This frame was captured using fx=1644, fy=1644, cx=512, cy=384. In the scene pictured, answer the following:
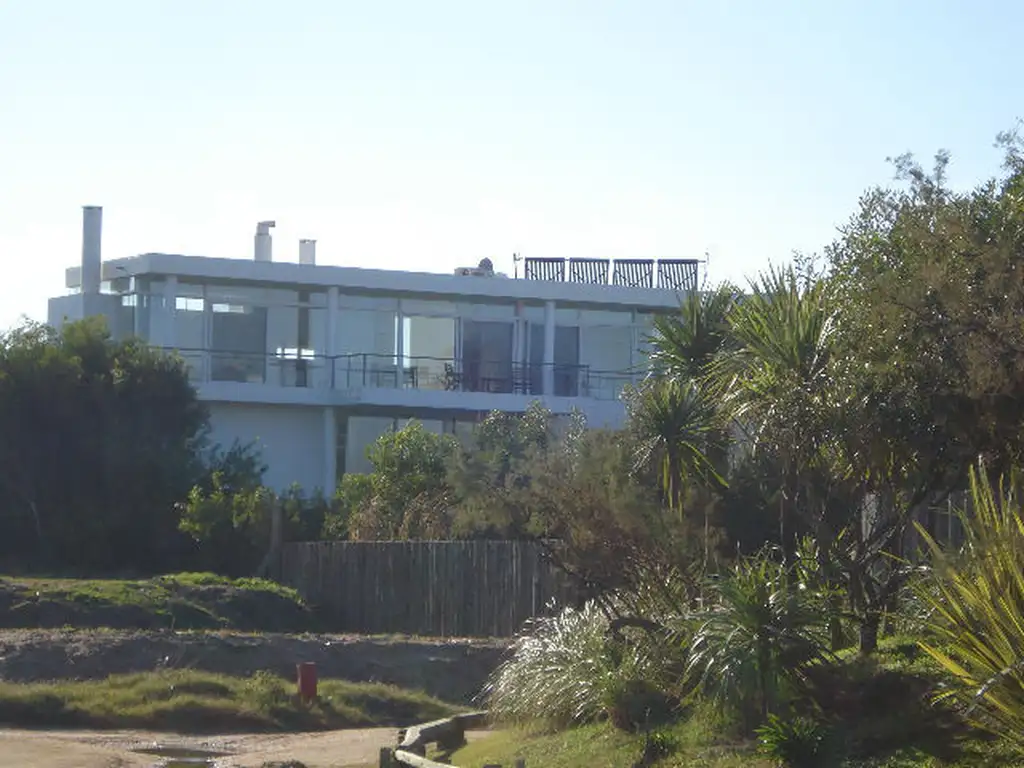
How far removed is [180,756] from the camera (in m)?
20.0

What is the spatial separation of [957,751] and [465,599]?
15925 mm

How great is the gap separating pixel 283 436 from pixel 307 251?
287 inches

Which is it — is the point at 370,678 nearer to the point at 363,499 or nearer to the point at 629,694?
the point at 363,499

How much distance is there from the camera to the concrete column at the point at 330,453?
1683 inches

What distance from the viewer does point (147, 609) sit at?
95.8 feet

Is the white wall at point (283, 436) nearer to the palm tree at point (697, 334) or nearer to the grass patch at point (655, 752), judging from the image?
the palm tree at point (697, 334)

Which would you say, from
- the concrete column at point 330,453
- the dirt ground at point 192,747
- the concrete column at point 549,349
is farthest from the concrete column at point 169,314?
the dirt ground at point 192,747

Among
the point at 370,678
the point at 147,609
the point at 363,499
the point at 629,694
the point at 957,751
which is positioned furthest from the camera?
the point at 363,499

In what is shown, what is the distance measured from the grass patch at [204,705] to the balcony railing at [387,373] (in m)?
18.5

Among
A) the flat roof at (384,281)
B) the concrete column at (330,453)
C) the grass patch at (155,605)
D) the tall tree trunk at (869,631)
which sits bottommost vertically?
the grass patch at (155,605)

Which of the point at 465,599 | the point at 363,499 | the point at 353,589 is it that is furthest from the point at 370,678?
the point at 363,499

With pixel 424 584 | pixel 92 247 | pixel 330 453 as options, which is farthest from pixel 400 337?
pixel 424 584

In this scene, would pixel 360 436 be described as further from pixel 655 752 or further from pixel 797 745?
pixel 797 745

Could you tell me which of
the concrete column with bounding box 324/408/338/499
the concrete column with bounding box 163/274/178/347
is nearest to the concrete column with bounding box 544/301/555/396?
the concrete column with bounding box 324/408/338/499
